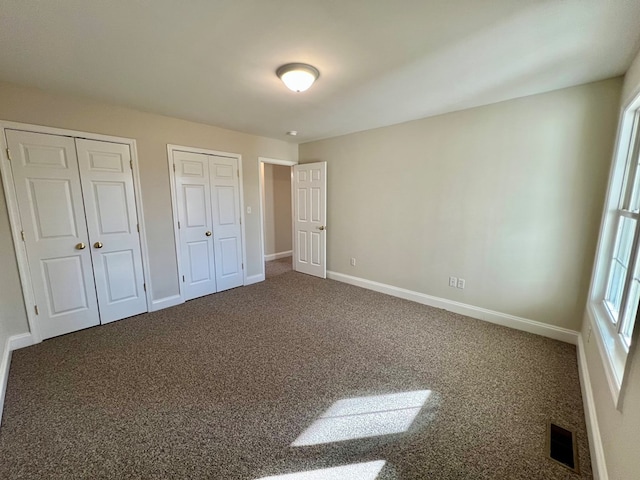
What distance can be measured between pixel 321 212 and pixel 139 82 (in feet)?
9.63

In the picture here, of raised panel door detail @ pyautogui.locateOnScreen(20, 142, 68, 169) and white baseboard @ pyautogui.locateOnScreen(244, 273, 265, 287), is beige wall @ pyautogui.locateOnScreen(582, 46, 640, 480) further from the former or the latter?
raised panel door detail @ pyautogui.locateOnScreen(20, 142, 68, 169)

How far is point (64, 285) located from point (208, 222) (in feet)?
5.49

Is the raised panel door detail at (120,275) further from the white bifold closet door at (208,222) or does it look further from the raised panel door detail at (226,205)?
the raised panel door detail at (226,205)

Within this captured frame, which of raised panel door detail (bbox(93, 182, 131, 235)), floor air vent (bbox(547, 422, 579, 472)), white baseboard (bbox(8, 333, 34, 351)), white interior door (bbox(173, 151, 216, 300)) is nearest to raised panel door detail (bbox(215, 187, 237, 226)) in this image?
white interior door (bbox(173, 151, 216, 300))

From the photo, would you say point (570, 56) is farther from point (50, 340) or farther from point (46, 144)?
point (50, 340)

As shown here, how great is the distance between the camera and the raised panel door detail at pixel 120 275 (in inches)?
120

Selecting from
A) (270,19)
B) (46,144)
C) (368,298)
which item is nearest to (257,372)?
(368,298)

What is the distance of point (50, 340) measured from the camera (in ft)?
8.79

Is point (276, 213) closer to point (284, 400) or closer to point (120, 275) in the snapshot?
point (120, 275)

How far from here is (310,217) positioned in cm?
479

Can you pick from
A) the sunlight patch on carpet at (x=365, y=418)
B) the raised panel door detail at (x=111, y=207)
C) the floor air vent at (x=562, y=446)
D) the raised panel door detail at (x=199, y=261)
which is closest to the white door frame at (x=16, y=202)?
the raised panel door detail at (x=111, y=207)

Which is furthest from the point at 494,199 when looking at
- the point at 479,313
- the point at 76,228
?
the point at 76,228

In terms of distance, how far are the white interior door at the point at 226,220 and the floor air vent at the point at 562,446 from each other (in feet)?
12.7

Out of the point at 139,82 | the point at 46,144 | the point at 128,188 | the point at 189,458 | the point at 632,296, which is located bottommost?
the point at 189,458
